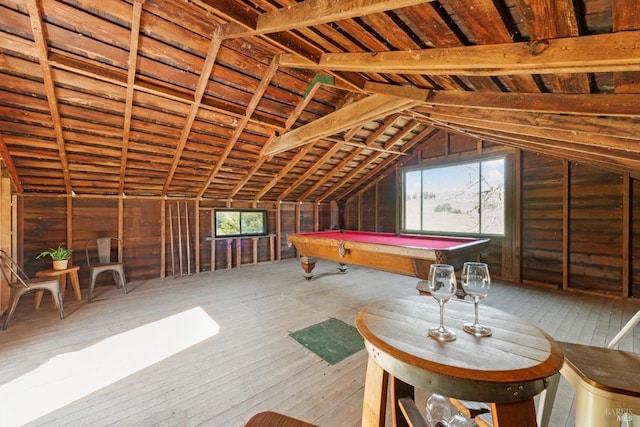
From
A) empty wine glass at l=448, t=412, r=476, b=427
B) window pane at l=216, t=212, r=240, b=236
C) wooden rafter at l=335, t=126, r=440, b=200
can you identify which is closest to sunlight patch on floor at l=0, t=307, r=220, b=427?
empty wine glass at l=448, t=412, r=476, b=427

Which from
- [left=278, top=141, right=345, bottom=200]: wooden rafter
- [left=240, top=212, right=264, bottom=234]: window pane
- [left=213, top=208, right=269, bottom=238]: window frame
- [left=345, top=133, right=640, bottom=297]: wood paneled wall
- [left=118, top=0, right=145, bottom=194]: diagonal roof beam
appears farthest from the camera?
[left=240, top=212, right=264, bottom=234]: window pane

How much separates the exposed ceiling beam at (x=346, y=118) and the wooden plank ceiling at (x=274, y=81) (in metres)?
0.02

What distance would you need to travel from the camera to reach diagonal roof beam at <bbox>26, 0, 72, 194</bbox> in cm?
233

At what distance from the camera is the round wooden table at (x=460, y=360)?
0.80 m

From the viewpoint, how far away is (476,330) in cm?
108

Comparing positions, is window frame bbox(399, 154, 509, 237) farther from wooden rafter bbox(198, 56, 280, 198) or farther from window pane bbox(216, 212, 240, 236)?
wooden rafter bbox(198, 56, 280, 198)

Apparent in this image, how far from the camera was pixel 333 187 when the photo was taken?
7648 millimetres

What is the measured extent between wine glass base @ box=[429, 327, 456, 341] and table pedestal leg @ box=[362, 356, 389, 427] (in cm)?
28

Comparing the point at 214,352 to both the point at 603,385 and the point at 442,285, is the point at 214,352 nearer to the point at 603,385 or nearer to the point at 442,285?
the point at 442,285

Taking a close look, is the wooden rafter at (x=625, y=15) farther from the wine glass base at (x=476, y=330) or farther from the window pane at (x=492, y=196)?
the window pane at (x=492, y=196)

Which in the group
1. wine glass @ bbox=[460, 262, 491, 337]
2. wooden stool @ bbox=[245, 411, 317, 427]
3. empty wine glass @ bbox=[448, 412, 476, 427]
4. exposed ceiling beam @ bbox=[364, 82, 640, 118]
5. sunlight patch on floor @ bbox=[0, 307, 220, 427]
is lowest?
sunlight patch on floor @ bbox=[0, 307, 220, 427]

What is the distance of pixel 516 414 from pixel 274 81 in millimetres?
4088

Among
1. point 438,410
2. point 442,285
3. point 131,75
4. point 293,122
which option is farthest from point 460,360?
point 293,122

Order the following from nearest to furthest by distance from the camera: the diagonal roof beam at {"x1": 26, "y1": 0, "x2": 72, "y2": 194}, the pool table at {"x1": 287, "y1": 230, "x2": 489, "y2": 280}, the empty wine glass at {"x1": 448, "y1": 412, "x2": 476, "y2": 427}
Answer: the empty wine glass at {"x1": 448, "y1": 412, "x2": 476, "y2": 427} → the diagonal roof beam at {"x1": 26, "y1": 0, "x2": 72, "y2": 194} → the pool table at {"x1": 287, "y1": 230, "x2": 489, "y2": 280}
